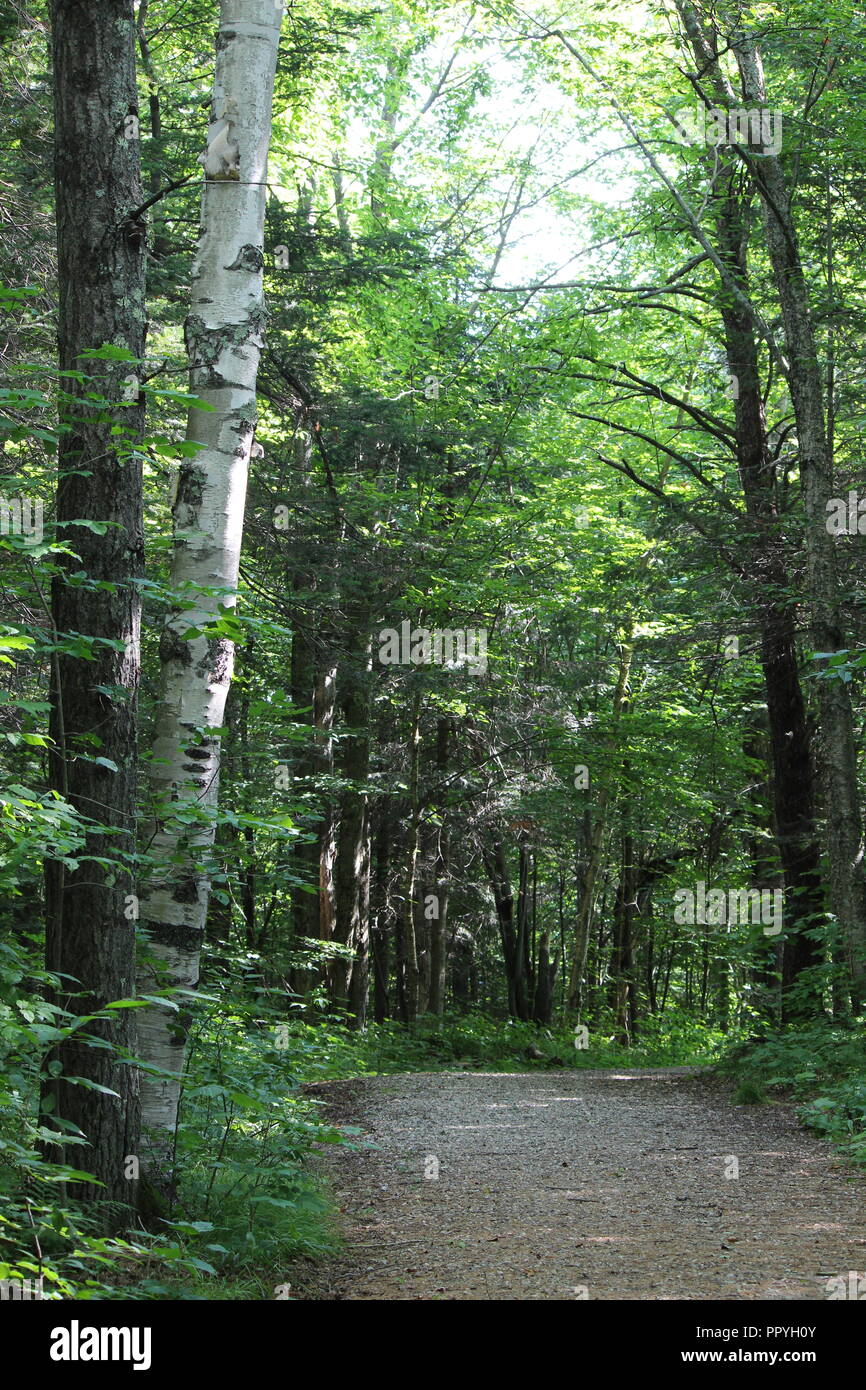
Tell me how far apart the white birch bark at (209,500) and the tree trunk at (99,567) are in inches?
16.7

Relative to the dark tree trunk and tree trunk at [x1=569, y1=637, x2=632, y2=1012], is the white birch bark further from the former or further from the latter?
tree trunk at [x1=569, y1=637, x2=632, y2=1012]

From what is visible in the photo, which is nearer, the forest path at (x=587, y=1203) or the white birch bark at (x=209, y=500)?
the forest path at (x=587, y=1203)

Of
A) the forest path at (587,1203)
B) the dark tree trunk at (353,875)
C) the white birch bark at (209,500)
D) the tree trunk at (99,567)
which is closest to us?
the tree trunk at (99,567)

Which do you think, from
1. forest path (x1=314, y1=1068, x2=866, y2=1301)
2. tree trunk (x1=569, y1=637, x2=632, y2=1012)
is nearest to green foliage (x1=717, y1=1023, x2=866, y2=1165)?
forest path (x1=314, y1=1068, x2=866, y2=1301)

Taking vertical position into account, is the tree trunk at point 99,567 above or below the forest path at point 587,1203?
above

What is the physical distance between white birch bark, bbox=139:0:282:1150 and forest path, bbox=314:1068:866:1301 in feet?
4.75

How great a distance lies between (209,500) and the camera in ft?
16.7

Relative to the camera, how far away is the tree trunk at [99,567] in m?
4.18

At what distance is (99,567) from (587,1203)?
4314mm

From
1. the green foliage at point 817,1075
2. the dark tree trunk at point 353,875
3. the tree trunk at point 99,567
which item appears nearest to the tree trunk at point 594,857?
the dark tree trunk at point 353,875

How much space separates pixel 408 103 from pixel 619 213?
881 centimetres

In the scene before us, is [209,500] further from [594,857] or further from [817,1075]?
[594,857]

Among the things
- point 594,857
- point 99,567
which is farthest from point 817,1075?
point 594,857

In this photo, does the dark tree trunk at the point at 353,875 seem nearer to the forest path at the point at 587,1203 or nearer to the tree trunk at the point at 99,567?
the forest path at the point at 587,1203
